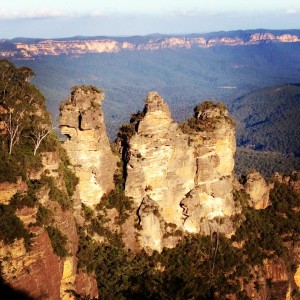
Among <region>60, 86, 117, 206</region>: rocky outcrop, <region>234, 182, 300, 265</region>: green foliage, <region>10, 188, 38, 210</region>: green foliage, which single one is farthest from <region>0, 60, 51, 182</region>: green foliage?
<region>234, 182, 300, 265</region>: green foliage

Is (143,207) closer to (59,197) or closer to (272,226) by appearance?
(59,197)

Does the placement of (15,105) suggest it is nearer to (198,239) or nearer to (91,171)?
(91,171)

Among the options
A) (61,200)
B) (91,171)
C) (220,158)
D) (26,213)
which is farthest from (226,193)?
(26,213)

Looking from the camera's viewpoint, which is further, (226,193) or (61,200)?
(226,193)

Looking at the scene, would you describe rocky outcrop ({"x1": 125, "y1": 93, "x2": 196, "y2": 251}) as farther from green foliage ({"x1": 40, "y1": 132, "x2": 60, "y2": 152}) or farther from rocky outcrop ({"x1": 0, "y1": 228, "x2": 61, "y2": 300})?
rocky outcrop ({"x1": 0, "y1": 228, "x2": 61, "y2": 300})

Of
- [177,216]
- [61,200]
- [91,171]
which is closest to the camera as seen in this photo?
[61,200]

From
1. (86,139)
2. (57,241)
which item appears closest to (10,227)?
(57,241)

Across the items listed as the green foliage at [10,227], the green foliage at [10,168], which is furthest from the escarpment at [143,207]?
the green foliage at [10,227]
